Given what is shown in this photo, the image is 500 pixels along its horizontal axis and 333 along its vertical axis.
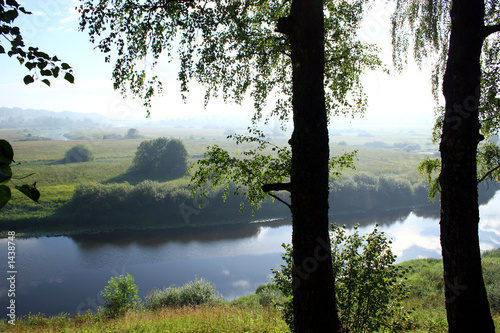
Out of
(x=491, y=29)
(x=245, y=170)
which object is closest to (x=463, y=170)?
(x=491, y=29)

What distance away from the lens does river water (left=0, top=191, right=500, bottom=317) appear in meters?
22.5

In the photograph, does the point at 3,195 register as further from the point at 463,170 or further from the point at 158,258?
the point at 158,258

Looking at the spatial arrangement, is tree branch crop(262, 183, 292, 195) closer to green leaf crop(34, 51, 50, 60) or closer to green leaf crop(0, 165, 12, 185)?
green leaf crop(34, 51, 50, 60)

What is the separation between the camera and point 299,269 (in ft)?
9.77

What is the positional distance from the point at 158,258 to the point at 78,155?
51.5 m

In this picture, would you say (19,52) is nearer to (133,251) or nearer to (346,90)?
(346,90)

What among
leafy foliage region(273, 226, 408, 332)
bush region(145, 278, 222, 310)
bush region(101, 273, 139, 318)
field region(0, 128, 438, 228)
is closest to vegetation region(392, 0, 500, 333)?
leafy foliage region(273, 226, 408, 332)

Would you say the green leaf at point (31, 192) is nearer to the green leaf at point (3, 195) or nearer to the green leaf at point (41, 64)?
the green leaf at point (3, 195)

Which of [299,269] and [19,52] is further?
[299,269]

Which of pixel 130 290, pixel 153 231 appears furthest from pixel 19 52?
pixel 153 231

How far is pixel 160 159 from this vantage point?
5950cm

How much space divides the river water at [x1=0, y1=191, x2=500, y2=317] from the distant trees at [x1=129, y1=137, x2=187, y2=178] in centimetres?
2417

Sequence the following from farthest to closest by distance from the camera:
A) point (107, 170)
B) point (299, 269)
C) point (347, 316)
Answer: point (107, 170) → point (347, 316) → point (299, 269)

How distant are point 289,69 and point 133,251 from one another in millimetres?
28480
